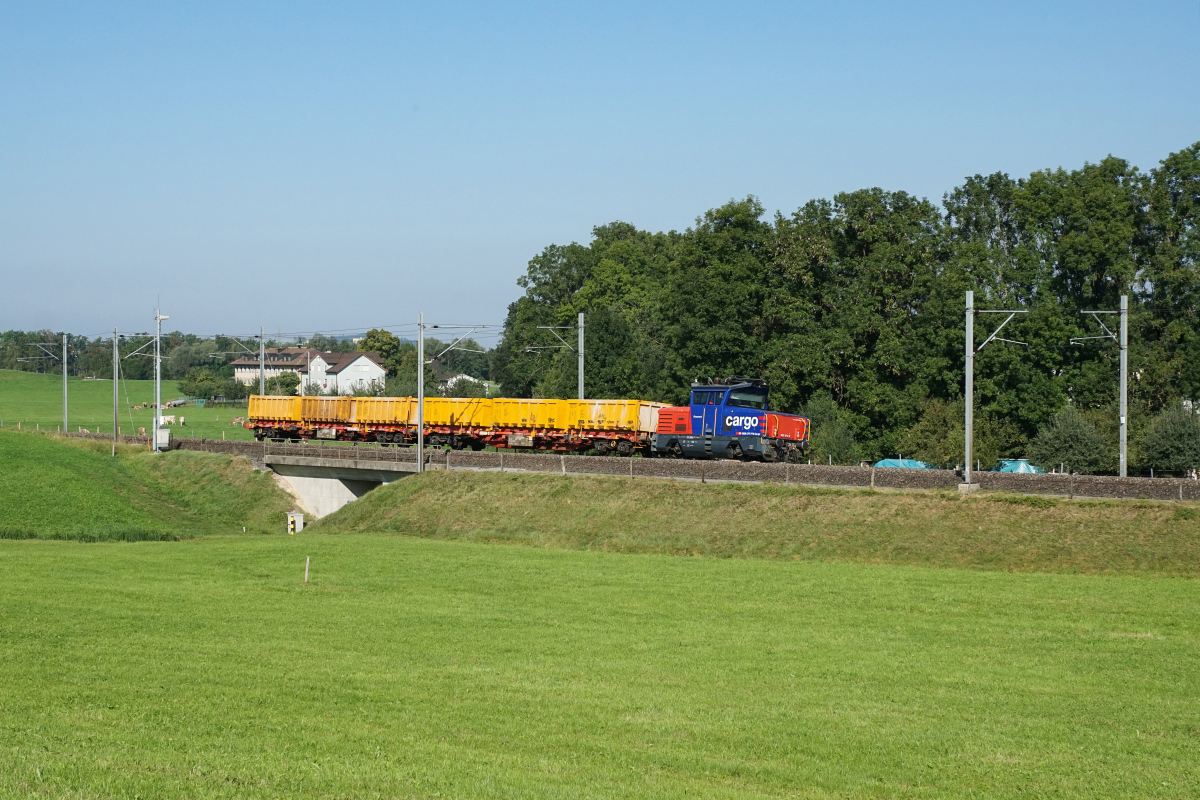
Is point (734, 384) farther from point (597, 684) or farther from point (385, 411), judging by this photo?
point (597, 684)

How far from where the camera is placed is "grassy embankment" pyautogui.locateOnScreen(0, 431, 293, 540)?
166 ft

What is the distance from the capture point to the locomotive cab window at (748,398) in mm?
53438

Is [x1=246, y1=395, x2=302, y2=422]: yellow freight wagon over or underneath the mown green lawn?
over

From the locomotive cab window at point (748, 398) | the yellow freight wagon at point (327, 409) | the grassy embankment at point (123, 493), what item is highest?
the locomotive cab window at point (748, 398)

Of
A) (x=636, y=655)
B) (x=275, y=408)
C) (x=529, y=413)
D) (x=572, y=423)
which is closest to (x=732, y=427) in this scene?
(x=572, y=423)

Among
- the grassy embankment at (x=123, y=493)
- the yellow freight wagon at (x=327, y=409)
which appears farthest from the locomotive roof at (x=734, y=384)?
the yellow freight wagon at (x=327, y=409)

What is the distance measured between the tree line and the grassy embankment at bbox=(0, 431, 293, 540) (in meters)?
17.5

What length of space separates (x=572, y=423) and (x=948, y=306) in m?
21.0

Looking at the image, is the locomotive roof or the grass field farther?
the grass field

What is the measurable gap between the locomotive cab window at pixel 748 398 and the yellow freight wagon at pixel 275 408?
3348cm

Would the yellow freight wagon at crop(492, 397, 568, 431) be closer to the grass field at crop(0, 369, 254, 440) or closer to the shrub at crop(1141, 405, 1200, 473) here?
the shrub at crop(1141, 405, 1200, 473)

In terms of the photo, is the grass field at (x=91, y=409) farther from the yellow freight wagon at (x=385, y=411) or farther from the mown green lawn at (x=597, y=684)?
Result: the mown green lawn at (x=597, y=684)

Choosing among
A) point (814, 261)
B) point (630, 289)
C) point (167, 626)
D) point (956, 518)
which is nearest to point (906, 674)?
point (167, 626)

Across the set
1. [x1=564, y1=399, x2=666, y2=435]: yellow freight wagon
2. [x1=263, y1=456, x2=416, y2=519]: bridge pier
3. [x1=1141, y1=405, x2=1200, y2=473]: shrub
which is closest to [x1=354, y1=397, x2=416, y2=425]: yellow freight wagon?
[x1=263, y1=456, x2=416, y2=519]: bridge pier
